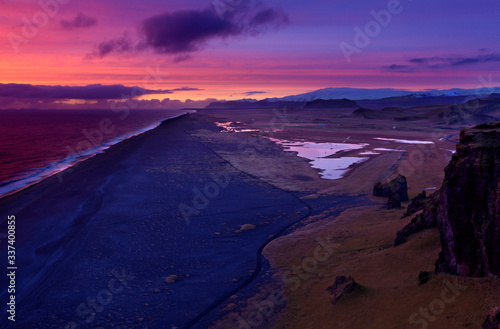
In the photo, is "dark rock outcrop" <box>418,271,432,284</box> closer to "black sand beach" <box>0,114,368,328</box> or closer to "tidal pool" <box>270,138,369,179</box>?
"black sand beach" <box>0,114,368,328</box>

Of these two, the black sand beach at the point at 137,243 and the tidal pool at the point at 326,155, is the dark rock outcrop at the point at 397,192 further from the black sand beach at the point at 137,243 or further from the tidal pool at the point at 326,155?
the tidal pool at the point at 326,155

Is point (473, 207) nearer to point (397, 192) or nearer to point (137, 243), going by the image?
point (397, 192)

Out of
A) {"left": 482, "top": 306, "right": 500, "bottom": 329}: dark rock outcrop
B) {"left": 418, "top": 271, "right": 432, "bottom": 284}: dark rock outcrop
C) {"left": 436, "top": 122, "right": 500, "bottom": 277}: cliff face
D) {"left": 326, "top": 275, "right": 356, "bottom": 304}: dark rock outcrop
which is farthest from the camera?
{"left": 326, "top": 275, "right": 356, "bottom": 304}: dark rock outcrop

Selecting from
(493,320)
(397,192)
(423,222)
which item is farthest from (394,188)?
(493,320)

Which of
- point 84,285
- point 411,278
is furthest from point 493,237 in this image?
point 84,285

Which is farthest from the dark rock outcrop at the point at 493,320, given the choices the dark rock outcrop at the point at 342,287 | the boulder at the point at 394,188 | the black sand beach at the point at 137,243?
the boulder at the point at 394,188

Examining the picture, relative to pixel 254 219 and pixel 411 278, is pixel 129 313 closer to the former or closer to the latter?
pixel 411 278

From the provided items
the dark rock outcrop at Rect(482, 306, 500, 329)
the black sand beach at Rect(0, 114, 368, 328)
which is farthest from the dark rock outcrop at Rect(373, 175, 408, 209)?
the dark rock outcrop at Rect(482, 306, 500, 329)
